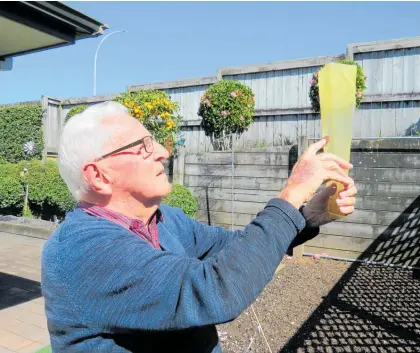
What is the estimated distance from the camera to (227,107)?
702 centimetres

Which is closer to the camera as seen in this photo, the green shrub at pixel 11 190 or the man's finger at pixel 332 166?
the man's finger at pixel 332 166

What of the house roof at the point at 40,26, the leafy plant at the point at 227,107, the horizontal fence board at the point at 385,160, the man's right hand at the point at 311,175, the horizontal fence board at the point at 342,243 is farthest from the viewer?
the leafy plant at the point at 227,107

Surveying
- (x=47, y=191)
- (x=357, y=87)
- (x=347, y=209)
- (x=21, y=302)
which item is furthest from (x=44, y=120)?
(x=347, y=209)

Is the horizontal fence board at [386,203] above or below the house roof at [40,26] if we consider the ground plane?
below

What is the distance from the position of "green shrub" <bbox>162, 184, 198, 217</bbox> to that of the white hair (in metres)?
4.73

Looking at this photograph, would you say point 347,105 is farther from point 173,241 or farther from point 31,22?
point 31,22

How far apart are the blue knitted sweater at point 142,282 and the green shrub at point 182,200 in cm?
486

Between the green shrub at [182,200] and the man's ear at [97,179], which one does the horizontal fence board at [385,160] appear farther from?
the man's ear at [97,179]

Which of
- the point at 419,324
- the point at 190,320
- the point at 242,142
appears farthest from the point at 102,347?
the point at 242,142

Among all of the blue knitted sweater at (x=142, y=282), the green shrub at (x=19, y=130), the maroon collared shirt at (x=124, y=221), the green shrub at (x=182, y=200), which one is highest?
the green shrub at (x=19, y=130)

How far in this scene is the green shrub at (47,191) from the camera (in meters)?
7.96

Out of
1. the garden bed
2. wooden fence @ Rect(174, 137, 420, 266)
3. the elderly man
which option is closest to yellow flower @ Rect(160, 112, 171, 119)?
wooden fence @ Rect(174, 137, 420, 266)

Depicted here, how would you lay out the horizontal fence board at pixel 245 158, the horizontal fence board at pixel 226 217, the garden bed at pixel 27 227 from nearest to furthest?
the horizontal fence board at pixel 245 158, the horizontal fence board at pixel 226 217, the garden bed at pixel 27 227

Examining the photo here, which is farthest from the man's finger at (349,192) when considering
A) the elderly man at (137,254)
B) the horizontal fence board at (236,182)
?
the horizontal fence board at (236,182)
